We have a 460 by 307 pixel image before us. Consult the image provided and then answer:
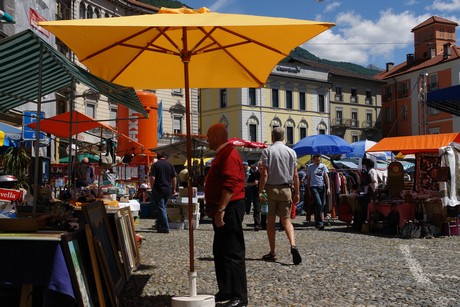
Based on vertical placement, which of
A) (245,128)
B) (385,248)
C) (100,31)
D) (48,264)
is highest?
(245,128)

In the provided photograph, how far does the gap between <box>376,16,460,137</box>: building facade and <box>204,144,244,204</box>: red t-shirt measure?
57675 millimetres

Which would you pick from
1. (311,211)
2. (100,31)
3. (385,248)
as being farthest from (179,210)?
(100,31)

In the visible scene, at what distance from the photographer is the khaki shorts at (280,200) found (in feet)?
23.9

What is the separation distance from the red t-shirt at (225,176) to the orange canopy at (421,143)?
9.11m

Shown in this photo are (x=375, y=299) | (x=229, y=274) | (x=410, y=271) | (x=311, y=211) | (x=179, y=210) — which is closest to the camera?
(x=229, y=274)

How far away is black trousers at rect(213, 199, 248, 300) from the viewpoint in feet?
15.7

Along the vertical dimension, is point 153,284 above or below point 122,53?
below

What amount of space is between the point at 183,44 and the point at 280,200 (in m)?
2.94

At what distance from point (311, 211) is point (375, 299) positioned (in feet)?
31.7

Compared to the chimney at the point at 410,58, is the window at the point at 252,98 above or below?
below

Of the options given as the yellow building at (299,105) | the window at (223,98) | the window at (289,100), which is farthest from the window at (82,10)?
the window at (289,100)

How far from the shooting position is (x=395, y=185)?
1167cm

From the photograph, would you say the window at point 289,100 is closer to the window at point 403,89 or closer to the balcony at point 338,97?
the balcony at point 338,97

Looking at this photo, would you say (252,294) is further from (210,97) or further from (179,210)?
(210,97)
